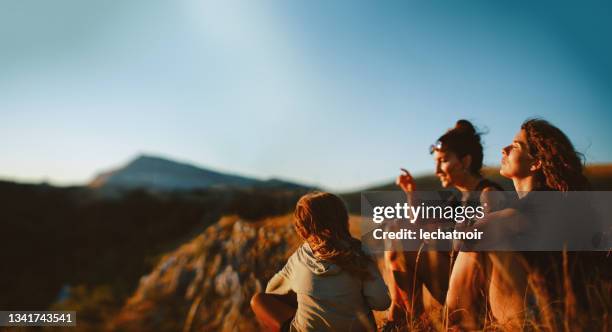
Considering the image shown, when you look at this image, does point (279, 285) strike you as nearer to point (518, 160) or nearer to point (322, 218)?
point (322, 218)

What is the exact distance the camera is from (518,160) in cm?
216

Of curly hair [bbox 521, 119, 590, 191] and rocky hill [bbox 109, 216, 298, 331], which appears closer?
curly hair [bbox 521, 119, 590, 191]

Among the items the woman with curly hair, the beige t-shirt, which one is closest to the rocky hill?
the beige t-shirt

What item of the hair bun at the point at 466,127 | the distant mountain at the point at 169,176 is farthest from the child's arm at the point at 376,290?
the distant mountain at the point at 169,176

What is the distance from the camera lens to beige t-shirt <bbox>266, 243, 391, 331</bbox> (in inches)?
81.1

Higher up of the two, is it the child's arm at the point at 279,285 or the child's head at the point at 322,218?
the child's head at the point at 322,218

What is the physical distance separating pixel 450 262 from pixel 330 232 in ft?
2.26

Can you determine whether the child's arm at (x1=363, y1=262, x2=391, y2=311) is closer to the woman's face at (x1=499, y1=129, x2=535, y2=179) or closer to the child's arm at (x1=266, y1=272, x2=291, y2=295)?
the child's arm at (x1=266, y1=272, x2=291, y2=295)

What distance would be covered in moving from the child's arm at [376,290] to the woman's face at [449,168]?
117 cm

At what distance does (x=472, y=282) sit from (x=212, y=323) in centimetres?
139

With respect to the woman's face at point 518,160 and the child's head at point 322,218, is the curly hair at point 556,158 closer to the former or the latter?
the woman's face at point 518,160

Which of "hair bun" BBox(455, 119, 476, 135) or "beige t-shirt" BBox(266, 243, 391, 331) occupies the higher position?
"hair bun" BBox(455, 119, 476, 135)

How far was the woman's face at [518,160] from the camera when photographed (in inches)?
84.1

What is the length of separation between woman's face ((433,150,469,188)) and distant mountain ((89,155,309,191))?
31.1ft
